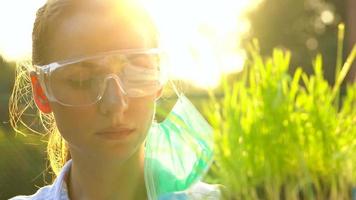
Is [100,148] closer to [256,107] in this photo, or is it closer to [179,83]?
[179,83]

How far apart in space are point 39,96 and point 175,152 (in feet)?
1.70

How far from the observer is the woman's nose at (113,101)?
1.05m

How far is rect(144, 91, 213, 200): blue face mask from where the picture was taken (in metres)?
0.69

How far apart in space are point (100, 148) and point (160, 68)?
0.62ft

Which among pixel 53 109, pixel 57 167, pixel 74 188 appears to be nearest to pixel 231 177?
pixel 53 109

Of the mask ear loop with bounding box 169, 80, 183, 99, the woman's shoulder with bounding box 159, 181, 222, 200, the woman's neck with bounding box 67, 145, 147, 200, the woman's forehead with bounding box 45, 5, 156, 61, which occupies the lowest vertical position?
the woman's neck with bounding box 67, 145, 147, 200

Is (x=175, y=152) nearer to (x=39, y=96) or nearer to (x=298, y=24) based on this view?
(x=39, y=96)

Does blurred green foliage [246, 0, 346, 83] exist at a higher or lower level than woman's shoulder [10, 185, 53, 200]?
lower

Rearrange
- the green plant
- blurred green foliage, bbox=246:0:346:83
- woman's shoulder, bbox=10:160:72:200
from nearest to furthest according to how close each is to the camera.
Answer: the green plant → woman's shoulder, bbox=10:160:72:200 → blurred green foliage, bbox=246:0:346:83

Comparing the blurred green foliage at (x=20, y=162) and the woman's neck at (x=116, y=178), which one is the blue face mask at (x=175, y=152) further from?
the blurred green foliage at (x=20, y=162)

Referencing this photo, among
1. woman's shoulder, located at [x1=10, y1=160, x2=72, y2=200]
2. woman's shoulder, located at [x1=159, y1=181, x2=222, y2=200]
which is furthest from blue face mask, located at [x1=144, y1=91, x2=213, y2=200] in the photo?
woman's shoulder, located at [x1=10, y1=160, x2=72, y2=200]

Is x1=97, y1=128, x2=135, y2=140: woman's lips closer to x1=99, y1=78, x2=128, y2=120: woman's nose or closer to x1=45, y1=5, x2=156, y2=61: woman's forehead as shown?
x1=99, y1=78, x2=128, y2=120: woman's nose

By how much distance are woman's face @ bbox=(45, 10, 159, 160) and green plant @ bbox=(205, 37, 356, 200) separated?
0.51 m

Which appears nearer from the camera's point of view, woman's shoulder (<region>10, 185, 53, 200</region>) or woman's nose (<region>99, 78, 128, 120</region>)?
woman's nose (<region>99, 78, 128, 120</region>)
